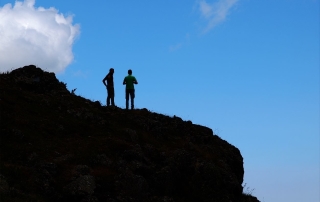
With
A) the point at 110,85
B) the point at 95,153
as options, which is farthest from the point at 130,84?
the point at 95,153

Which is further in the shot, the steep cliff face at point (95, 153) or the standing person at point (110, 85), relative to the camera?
the standing person at point (110, 85)

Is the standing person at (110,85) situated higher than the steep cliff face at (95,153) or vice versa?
the standing person at (110,85)

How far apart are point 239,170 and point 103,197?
39.9 feet

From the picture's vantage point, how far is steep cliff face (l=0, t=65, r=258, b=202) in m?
16.6

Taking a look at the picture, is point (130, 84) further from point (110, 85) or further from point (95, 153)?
point (95, 153)

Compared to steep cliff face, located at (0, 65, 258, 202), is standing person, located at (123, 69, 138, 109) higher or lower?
higher

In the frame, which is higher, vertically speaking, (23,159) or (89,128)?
(89,128)

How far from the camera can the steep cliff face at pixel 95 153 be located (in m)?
16.6

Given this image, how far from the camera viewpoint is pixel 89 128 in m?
21.8

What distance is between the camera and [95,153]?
62.7 feet

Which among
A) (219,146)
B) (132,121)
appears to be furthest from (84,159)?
(219,146)

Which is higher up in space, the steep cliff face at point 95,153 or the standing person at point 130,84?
the standing person at point 130,84

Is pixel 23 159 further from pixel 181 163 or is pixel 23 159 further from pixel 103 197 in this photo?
pixel 181 163

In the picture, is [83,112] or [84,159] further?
[83,112]
